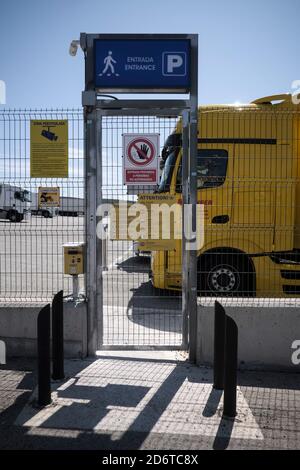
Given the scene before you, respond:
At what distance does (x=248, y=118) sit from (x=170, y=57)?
2498mm

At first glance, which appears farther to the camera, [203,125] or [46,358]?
[203,125]

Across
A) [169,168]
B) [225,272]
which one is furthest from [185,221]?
[225,272]

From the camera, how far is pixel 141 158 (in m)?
4.98

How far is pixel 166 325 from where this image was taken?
6.51 meters

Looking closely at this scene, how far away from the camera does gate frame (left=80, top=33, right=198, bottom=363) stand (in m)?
4.94

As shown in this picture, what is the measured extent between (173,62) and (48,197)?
2.10 m

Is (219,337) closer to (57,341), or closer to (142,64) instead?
(57,341)

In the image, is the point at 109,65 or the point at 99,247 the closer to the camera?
the point at 109,65

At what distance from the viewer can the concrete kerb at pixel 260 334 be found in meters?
4.92

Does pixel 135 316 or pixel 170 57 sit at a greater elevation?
pixel 170 57

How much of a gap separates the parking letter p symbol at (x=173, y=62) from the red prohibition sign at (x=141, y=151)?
→ 85cm

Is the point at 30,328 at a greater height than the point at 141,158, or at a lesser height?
lesser
